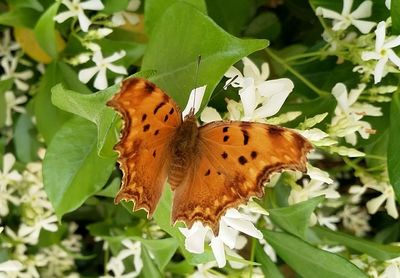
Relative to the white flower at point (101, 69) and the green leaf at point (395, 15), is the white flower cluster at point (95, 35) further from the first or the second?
the green leaf at point (395, 15)

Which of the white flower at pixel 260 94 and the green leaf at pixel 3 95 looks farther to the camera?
the green leaf at pixel 3 95

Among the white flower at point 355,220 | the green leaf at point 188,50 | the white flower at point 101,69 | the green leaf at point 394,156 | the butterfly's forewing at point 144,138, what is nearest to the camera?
the butterfly's forewing at point 144,138

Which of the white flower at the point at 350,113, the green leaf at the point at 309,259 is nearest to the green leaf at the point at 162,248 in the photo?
the green leaf at the point at 309,259

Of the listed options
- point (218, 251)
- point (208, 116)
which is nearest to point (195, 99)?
point (208, 116)

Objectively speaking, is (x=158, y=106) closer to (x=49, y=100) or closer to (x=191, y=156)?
(x=191, y=156)

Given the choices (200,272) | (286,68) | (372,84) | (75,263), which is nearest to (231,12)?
(286,68)

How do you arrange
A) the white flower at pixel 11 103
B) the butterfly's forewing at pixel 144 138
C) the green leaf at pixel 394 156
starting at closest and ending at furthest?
the butterfly's forewing at pixel 144 138 < the green leaf at pixel 394 156 < the white flower at pixel 11 103
